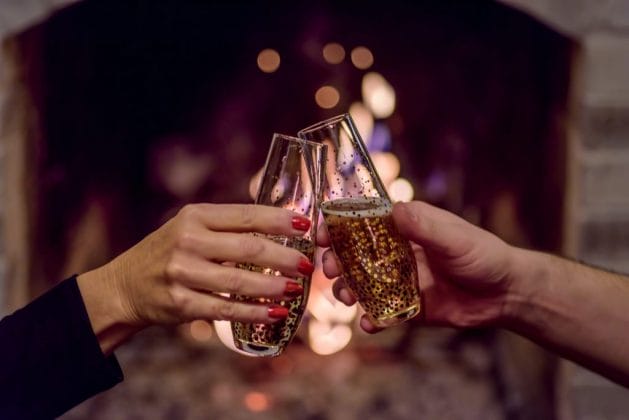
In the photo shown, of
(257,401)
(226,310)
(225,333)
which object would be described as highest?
(226,310)

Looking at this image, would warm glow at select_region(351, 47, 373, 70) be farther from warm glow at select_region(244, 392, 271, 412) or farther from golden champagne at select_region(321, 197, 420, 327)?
golden champagne at select_region(321, 197, 420, 327)

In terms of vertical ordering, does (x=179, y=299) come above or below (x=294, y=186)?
below

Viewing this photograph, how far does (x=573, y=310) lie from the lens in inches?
48.9

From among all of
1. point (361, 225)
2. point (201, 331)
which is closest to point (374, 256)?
point (361, 225)

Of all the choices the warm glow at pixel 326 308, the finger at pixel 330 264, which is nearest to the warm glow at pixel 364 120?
the warm glow at pixel 326 308

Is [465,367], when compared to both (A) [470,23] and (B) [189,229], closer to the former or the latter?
(A) [470,23]

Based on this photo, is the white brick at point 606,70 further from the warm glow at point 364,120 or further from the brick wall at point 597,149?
the warm glow at point 364,120

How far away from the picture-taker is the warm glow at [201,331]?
7.88ft

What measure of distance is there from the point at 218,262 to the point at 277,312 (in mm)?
91

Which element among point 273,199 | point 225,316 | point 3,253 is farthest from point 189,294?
point 3,253

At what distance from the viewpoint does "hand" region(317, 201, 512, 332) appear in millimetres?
1137

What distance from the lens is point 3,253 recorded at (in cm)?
172

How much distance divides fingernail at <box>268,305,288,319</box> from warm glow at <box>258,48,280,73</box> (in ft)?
4.51

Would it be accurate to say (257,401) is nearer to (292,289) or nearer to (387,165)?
(387,165)
